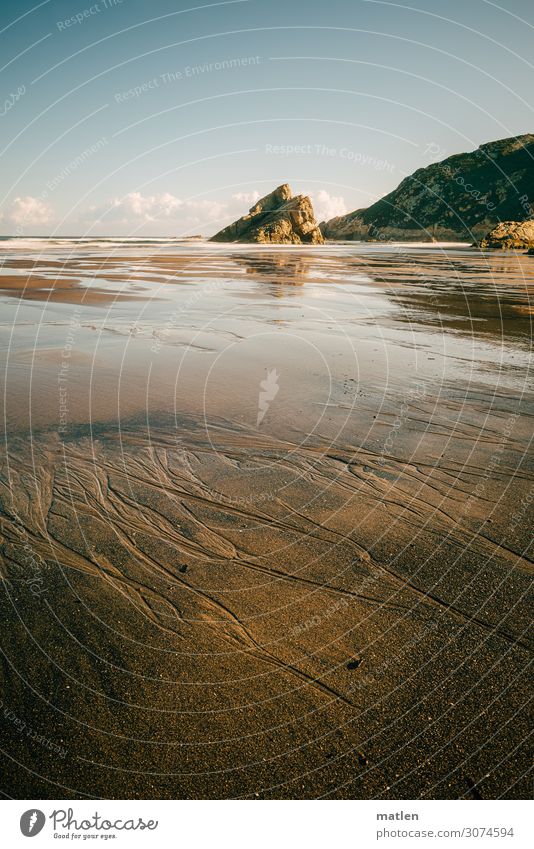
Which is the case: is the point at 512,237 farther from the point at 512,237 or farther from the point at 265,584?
the point at 265,584

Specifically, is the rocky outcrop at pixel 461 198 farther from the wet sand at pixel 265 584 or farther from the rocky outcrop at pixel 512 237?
the wet sand at pixel 265 584

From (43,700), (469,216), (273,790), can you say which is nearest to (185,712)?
(273,790)

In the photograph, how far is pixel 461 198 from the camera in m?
157

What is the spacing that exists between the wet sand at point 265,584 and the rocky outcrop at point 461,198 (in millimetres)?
142987

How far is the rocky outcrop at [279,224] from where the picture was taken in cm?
12344

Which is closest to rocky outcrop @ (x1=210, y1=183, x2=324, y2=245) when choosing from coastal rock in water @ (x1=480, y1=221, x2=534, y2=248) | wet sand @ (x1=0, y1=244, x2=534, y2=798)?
coastal rock in water @ (x1=480, y1=221, x2=534, y2=248)

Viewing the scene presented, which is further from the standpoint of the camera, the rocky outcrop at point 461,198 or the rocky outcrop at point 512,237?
the rocky outcrop at point 461,198

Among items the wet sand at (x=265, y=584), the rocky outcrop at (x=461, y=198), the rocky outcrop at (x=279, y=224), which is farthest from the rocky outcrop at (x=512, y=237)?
the wet sand at (x=265, y=584)

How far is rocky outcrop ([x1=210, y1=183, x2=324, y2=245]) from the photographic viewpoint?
123 metres

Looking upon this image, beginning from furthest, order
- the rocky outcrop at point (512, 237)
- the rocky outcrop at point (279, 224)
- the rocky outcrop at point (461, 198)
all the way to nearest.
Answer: the rocky outcrop at point (461, 198)
the rocky outcrop at point (279, 224)
the rocky outcrop at point (512, 237)

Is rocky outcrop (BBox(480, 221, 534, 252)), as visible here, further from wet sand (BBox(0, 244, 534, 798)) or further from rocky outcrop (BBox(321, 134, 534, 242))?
wet sand (BBox(0, 244, 534, 798))

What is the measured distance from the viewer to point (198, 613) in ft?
14.7

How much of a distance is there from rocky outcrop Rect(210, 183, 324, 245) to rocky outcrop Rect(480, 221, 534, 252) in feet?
180
